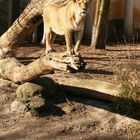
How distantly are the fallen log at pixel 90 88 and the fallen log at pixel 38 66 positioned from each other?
2.22ft

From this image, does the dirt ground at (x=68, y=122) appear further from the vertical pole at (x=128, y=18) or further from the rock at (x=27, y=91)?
the vertical pole at (x=128, y=18)

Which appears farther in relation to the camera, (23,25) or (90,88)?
(23,25)

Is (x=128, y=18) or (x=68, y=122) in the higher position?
(x=128, y=18)

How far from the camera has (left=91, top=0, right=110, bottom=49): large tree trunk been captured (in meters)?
11.1

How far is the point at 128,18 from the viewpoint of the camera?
46.8 ft

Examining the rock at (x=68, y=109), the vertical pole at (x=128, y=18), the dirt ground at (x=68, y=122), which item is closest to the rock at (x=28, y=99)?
the dirt ground at (x=68, y=122)

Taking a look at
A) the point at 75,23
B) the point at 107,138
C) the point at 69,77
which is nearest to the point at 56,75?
the point at 69,77

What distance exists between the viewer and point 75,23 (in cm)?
704

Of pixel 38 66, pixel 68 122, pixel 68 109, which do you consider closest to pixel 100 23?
pixel 68 109

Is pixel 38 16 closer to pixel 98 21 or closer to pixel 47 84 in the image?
pixel 47 84

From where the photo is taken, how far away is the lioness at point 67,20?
6697mm

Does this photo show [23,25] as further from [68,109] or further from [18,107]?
[68,109]

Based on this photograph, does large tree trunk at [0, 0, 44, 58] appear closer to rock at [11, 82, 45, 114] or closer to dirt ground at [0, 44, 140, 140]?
dirt ground at [0, 44, 140, 140]

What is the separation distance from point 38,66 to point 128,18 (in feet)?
27.1
